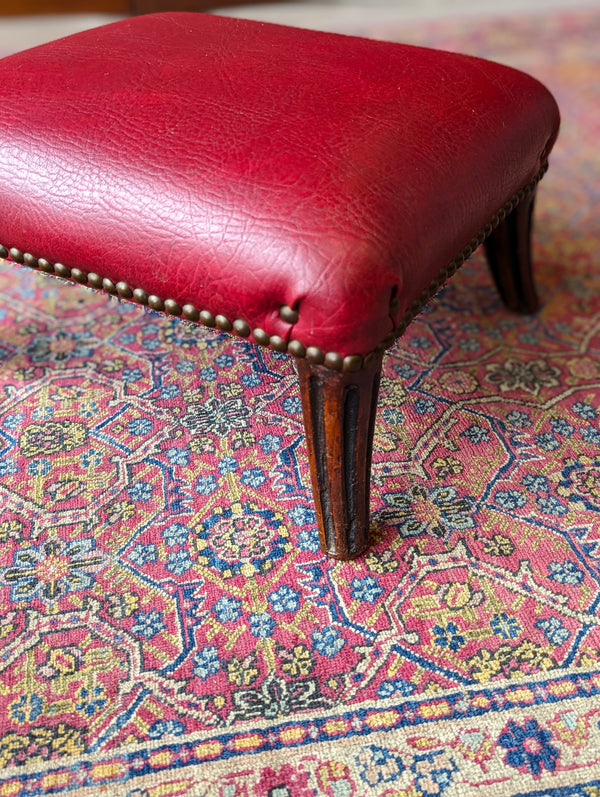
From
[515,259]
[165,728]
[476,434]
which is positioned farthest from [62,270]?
[515,259]

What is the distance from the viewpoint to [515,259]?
1.18 m

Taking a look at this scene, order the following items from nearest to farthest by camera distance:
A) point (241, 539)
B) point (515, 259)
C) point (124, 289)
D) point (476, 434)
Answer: point (124, 289) → point (241, 539) → point (476, 434) → point (515, 259)

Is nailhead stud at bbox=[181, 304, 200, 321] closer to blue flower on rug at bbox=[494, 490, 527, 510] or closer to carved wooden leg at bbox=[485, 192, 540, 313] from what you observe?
blue flower on rug at bbox=[494, 490, 527, 510]

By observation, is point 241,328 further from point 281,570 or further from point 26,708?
point 26,708

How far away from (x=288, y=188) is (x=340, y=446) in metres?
0.26

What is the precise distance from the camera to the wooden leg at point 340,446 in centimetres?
70

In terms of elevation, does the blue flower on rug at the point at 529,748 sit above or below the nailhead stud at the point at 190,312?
below

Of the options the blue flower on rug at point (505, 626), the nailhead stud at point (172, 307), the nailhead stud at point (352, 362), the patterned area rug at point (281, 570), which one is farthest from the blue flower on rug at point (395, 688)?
the nailhead stud at point (172, 307)

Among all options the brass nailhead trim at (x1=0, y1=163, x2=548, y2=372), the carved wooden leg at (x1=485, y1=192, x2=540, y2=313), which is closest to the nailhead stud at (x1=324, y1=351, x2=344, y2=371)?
the brass nailhead trim at (x1=0, y1=163, x2=548, y2=372)

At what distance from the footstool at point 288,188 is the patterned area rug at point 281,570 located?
0.13 m

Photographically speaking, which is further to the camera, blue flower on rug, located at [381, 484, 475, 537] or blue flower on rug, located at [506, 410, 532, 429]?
blue flower on rug, located at [506, 410, 532, 429]

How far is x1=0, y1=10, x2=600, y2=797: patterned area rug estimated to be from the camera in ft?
2.23

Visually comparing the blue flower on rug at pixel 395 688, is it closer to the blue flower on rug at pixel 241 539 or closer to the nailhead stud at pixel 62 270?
the blue flower on rug at pixel 241 539

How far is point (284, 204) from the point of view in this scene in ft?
2.15
